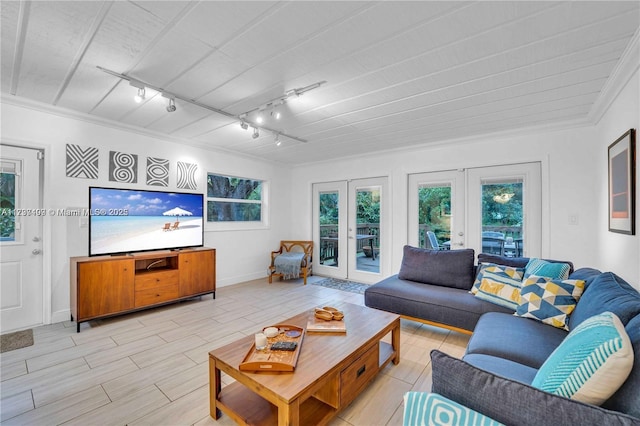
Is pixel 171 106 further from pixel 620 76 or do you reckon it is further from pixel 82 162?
pixel 620 76

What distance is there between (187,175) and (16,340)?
2.56 metres

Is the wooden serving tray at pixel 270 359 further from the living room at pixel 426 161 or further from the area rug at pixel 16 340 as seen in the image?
the area rug at pixel 16 340

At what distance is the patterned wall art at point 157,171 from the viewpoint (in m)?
3.85

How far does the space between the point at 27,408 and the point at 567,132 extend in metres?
5.44

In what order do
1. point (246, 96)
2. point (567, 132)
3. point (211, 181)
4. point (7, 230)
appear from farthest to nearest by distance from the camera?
point (211, 181) < point (567, 132) < point (7, 230) < point (246, 96)

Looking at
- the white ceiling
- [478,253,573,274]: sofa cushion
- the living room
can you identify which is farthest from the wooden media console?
[478,253,573,274]: sofa cushion

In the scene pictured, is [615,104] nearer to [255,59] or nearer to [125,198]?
[255,59]

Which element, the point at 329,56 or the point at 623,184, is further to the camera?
the point at 623,184

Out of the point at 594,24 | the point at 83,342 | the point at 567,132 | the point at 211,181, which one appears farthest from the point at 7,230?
the point at 567,132

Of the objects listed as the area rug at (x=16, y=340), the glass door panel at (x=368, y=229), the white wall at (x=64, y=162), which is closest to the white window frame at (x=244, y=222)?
the white wall at (x=64, y=162)

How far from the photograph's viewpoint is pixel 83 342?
263 centimetres

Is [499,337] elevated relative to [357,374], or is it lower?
elevated

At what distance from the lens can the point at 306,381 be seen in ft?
4.56


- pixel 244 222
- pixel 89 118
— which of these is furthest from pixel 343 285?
pixel 89 118
